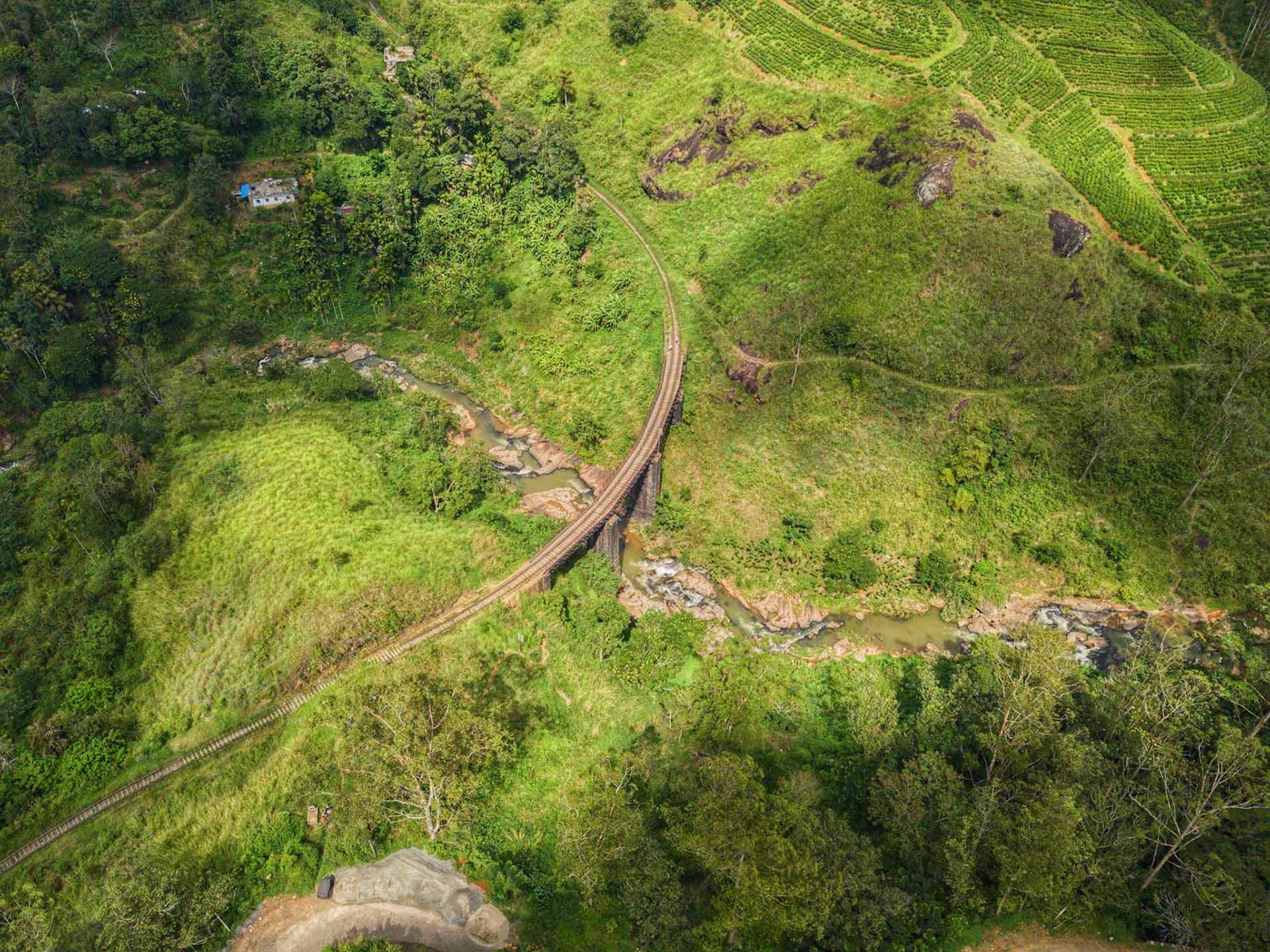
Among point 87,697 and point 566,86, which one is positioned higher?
point 566,86

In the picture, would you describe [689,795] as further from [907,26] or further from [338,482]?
[907,26]

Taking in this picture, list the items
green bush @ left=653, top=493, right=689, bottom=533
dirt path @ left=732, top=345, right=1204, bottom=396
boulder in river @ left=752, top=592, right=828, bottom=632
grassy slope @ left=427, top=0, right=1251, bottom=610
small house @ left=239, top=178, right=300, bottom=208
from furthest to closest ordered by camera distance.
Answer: small house @ left=239, top=178, right=300, bottom=208 < dirt path @ left=732, top=345, right=1204, bottom=396 < green bush @ left=653, top=493, right=689, bottom=533 < grassy slope @ left=427, top=0, right=1251, bottom=610 < boulder in river @ left=752, top=592, right=828, bottom=632

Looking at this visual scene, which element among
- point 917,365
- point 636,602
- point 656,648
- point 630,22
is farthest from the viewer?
point 630,22

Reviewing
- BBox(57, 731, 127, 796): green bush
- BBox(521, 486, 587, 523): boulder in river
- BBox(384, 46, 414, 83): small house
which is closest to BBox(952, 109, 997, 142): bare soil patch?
BBox(521, 486, 587, 523): boulder in river

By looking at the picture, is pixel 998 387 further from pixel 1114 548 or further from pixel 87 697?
pixel 87 697

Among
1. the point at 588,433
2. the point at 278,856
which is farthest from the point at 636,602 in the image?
the point at 278,856

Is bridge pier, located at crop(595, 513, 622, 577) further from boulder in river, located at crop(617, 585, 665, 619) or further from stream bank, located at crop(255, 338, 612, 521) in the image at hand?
stream bank, located at crop(255, 338, 612, 521)

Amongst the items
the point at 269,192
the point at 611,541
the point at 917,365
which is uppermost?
the point at 917,365

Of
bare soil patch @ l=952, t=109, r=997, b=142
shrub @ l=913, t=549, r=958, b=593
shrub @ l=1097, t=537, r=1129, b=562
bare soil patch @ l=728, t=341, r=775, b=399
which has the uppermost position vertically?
bare soil patch @ l=952, t=109, r=997, b=142
